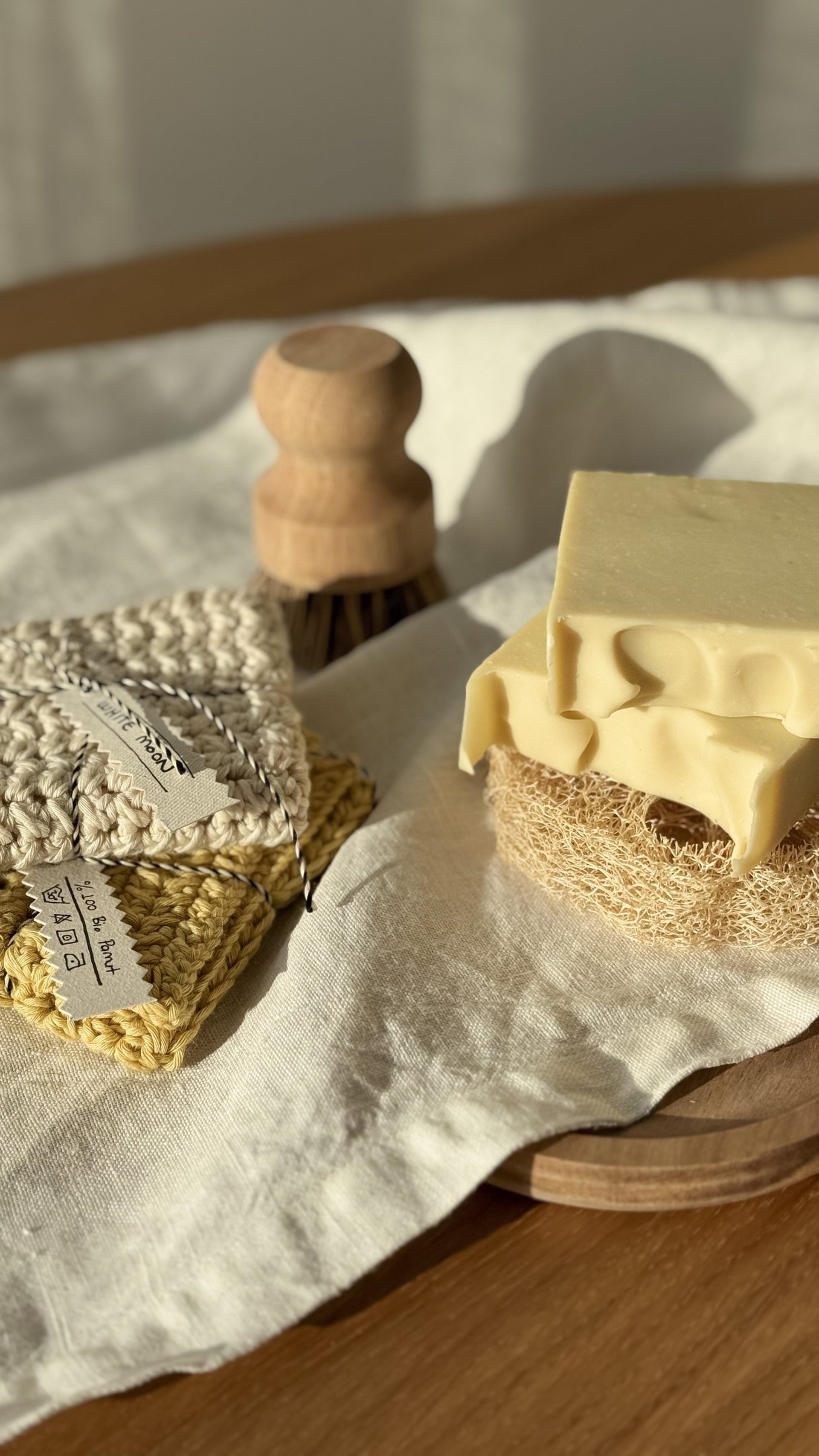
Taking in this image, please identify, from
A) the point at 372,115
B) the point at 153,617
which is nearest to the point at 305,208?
the point at 372,115

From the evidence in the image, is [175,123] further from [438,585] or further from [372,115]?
[438,585]

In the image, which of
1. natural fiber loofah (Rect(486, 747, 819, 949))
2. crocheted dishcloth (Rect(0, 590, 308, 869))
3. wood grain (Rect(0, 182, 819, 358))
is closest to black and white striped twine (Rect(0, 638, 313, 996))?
crocheted dishcloth (Rect(0, 590, 308, 869))

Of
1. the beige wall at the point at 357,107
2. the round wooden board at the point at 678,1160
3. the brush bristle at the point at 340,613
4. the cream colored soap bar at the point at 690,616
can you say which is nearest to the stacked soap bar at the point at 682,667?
the cream colored soap bar at the point at 690,616

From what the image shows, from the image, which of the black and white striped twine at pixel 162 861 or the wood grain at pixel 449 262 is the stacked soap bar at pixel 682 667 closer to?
the black and white striped twine at pixel 162 861

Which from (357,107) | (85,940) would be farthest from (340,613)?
(357,107)

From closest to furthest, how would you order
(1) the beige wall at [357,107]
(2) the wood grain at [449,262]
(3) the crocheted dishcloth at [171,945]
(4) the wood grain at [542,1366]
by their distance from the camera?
(4) the wood grain at [542,1366] → (3) the crocheted dishcloth at [171,945] → (2) the wood grain at [449,262] → (1) the beige wall at [357,107]

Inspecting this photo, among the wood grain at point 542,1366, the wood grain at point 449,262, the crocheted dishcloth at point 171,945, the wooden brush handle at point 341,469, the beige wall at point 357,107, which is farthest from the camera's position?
the beige wall at point 357,107
